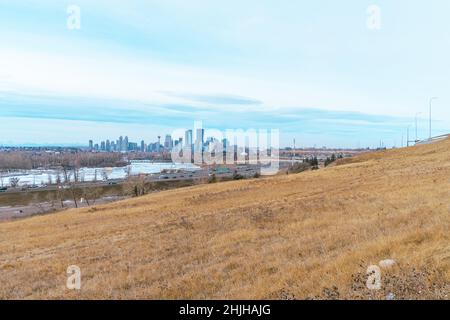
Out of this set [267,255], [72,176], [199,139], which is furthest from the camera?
[72,176]

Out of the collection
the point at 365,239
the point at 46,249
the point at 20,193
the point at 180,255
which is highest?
the point at 365,239

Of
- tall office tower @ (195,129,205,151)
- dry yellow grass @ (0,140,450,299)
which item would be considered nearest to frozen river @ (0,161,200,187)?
tall office tower @ (195,129,205,151)

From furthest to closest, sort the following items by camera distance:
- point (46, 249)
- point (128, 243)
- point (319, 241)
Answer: point (46, 249), point (128, 243), point (319, 241)

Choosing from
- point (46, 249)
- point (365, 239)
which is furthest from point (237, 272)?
point (46, 249)

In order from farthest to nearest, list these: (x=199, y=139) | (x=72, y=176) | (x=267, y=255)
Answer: (x=72, y=176) < (x=199, y=139) < (x=267, y=255)

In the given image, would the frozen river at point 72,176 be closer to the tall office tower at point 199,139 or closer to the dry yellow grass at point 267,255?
the tall office tower at point 199,139

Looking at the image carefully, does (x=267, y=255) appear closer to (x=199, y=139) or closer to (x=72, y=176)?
(x=199, y=139)

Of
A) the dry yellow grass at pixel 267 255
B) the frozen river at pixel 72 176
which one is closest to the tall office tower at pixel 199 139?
the frozen river at pixel 72 176

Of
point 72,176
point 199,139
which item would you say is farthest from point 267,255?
point 72,176

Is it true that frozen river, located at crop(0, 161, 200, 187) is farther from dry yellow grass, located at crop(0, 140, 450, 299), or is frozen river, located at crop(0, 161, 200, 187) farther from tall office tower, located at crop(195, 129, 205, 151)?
dry yellow grass, located at crop(0, 140, 450, 299)

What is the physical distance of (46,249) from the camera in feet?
52.1
